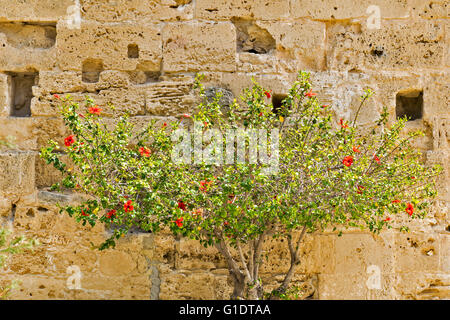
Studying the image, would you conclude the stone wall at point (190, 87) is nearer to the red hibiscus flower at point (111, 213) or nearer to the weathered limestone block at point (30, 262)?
the weathered limestone block at point (30, 262)

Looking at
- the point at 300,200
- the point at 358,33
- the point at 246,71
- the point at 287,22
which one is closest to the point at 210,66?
the point at 246,71

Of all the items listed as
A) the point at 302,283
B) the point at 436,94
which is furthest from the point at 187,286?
the point at 436,94

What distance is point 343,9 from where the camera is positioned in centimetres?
439

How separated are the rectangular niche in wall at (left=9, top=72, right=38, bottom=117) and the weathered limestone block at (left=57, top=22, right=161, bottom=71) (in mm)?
374

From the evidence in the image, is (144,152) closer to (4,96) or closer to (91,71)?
(91,71)

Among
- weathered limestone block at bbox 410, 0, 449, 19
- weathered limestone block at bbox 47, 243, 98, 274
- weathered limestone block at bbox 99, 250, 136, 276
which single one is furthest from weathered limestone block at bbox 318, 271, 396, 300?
weathered limestone block at bbox 410, 0, 449, 19

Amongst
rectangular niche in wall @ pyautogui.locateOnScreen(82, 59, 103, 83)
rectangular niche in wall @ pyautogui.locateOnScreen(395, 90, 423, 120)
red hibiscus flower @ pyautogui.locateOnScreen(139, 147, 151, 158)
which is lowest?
red hibiscus flower @ pyautogui.locateOnScreen(139, 147, 151, 158)

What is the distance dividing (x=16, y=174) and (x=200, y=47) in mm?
1750

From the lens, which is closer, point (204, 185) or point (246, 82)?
point (204, 185)

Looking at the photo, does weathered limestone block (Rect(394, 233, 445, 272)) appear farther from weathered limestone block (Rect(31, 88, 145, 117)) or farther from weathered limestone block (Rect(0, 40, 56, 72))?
weathered limestone block (Rect(0, 40, 56, 72))

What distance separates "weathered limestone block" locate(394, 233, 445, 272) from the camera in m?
4.18

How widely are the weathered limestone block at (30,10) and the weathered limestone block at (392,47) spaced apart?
2262mm

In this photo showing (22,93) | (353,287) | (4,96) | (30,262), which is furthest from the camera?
(22,93)

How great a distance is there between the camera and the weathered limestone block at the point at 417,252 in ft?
13.7
